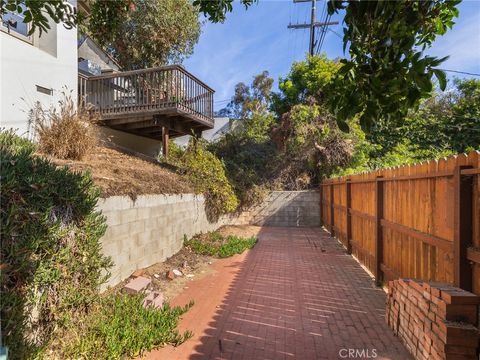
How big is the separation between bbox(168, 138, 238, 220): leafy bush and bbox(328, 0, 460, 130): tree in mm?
7604

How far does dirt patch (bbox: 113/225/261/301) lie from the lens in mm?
5262

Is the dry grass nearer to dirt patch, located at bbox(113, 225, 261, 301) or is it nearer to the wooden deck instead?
the wooden deck

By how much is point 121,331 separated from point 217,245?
16.6ft

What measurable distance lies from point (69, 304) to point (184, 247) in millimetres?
4531

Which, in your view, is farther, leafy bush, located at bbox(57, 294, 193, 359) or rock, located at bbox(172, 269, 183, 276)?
rock, located at bbox(172, 269, 183, 276)

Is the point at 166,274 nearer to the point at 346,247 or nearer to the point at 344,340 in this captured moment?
the point at 344,340

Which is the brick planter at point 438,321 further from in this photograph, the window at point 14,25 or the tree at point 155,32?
the tree at point 155,32

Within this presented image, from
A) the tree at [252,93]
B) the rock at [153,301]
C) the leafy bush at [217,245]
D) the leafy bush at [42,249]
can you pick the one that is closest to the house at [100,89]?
the leafy bush at [217,245]

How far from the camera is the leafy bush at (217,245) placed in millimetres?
7664

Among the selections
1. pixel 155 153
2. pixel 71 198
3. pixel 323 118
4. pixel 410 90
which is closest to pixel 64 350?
pixel 71 198

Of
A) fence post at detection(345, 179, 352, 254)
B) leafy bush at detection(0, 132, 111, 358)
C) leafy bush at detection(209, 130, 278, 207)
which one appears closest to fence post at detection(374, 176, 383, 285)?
fence post at detection(345, 179, 352, 254)

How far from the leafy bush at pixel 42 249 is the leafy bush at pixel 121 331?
7.6 inches

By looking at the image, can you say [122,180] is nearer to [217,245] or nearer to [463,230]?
[217,245]

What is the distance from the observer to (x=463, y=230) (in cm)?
274
